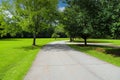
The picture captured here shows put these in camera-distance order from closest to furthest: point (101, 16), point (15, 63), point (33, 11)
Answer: point (15, 63) → point (101, 16) → point (33, 11)

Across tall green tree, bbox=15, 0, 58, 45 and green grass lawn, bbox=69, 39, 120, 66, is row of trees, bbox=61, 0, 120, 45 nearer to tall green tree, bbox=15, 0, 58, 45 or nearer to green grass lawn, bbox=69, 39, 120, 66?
green grass lawn, bbox=69, 39, 120, 66

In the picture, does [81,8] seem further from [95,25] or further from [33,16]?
[33,16]

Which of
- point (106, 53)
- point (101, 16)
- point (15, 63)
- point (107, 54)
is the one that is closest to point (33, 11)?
point (101, 16)

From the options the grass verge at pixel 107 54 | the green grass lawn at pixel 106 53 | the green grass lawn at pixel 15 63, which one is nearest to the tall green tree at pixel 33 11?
the green grass lawn at pixel 15 63

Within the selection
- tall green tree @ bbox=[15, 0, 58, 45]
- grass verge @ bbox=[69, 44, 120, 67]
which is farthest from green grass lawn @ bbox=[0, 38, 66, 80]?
tall green tree @ bbox=[15, 0, 58, 45]

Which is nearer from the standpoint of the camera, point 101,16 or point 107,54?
point 107,54

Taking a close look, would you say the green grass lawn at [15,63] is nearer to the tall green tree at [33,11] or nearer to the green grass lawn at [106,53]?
the green grass lawn at [106,53]

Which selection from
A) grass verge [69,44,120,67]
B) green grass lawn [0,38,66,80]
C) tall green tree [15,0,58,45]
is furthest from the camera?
tall green tree [15,0,58,45]

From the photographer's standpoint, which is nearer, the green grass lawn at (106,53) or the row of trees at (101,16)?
the green grass lawn at (106,53)

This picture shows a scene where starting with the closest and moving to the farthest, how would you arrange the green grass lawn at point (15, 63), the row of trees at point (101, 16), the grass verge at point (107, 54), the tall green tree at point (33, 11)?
the green grass lawn at point (15, 63) → the grass verge at point (107, 54) → the row of trees at point (101, 16) → the tall green tree at point (33, 11)

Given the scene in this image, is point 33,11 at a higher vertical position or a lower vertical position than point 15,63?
higher

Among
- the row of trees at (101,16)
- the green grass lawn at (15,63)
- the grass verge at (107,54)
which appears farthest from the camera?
the row of trees at (101,16)

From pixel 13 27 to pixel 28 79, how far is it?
26.5m

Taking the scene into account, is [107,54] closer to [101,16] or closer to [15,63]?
[101,16]
